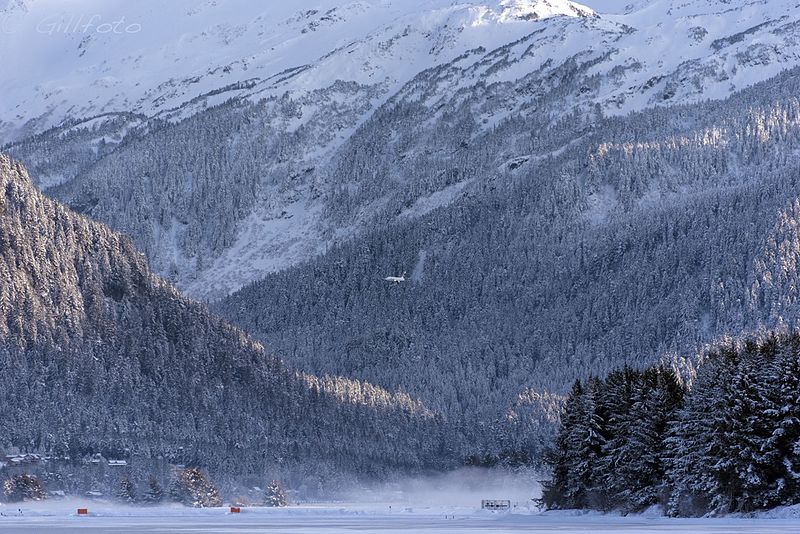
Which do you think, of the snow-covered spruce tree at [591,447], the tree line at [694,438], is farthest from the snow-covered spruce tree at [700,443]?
the snow-covered spruce tree at [591,447]

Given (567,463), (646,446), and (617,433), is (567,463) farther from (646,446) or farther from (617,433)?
(646,446)

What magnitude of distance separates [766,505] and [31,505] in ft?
372

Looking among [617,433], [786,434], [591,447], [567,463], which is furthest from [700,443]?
[567,463]

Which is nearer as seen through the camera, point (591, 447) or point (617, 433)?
point (617, 433)

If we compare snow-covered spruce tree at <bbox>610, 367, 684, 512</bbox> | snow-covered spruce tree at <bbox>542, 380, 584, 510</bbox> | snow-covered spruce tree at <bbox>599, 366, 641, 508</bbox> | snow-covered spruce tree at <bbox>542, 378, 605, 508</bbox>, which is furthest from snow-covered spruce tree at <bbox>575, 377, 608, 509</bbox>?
snow-covered spruce tree at <bbox>610, 367, 684, 512</bbox>

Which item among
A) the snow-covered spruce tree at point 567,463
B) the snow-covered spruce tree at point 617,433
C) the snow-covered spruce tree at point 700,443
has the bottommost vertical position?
the snow-covered spruce tree at point 567,463

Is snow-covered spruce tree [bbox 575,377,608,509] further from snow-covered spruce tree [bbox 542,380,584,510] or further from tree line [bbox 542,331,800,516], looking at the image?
snow-covered spruce tree [bbox 542,380,584,510]

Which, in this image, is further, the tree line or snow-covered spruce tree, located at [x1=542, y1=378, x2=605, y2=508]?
snow-covered spruce tree, located at [x1=542, y1=378, x2=605, y2=508]

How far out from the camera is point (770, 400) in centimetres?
11250

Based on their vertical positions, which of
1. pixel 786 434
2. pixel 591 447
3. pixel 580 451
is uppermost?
pixel 786 434

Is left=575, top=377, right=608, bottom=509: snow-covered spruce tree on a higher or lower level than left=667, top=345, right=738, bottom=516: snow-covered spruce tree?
lower

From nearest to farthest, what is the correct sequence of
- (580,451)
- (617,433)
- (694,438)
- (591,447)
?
(694,438) → (617,433) → (591,447) → (580,451)

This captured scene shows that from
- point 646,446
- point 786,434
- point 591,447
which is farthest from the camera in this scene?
point 591,447

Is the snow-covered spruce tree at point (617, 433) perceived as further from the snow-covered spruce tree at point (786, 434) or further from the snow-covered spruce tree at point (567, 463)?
the snow-covered spruce tree at point (786, 434)
